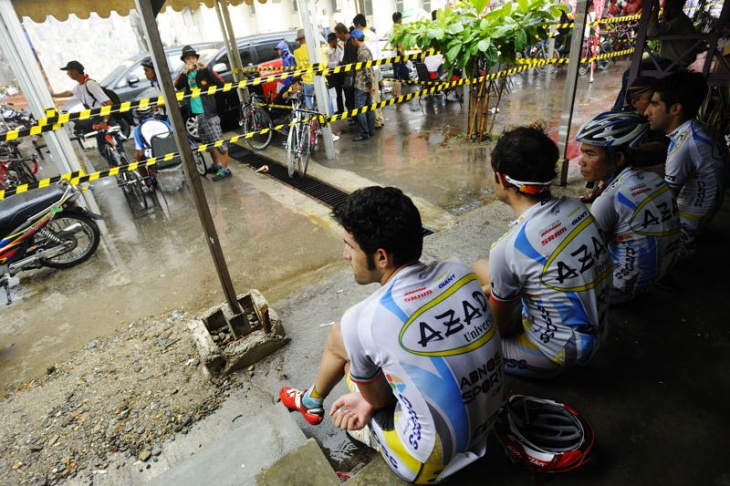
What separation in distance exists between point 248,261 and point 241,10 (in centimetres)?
2333

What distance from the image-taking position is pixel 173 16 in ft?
68.2

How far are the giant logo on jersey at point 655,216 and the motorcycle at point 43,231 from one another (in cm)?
511

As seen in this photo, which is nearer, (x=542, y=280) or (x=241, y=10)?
(x=542, y=280)

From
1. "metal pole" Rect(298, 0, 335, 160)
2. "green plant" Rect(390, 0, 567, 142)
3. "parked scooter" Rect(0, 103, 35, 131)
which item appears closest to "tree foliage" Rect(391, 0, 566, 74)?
"green plant" Rect(390, 0, 567, 142)

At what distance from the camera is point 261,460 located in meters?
1.85

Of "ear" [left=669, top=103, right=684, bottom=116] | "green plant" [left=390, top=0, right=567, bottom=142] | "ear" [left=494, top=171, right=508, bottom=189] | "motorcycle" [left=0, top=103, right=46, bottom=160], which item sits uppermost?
"green plant" [left=390, top=0, right=567, bottom=142]

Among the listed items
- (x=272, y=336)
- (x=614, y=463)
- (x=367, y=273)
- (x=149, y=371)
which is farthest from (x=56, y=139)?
(x=614, y=463)

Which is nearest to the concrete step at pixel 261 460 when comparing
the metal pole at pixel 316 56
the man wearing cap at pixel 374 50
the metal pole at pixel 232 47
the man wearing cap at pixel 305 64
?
the metal pole at pixel 316 56

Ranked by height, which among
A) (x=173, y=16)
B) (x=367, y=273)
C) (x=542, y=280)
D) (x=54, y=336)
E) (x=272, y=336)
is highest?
(x=173, y=16)

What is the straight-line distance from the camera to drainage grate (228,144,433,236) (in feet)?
18.0

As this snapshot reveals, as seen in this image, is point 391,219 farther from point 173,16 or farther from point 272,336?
point 173,16

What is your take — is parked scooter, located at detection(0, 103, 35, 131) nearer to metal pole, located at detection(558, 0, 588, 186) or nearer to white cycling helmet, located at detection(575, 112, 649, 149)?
metal pole, located at detection(558, 0, 588, 186)

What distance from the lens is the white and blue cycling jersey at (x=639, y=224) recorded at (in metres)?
2.16

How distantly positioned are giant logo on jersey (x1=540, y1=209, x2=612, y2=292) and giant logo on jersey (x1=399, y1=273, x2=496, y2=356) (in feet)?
1.68
